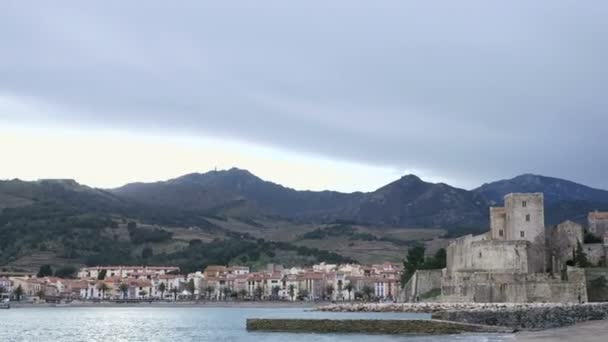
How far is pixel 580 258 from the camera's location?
54188mm

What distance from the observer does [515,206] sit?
187 feet

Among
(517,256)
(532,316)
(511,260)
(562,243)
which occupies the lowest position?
(532,316)

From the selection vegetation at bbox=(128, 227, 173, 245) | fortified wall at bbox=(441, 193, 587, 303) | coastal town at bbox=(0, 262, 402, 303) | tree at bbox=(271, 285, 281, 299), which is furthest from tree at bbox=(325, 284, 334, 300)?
vegetation at bbox=(128, 227, 173, 245)

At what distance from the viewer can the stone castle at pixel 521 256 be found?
53812mm

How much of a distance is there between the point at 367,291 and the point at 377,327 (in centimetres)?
6258

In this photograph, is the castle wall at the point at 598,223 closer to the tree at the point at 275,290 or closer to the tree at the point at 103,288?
the tree at the point at 275,290

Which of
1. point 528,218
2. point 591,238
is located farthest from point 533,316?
point 591,238

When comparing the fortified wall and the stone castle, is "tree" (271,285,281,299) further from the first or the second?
the fortified wall

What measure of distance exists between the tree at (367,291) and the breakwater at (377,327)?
58753mm

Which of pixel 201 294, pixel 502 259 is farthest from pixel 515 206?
pixel 201 294

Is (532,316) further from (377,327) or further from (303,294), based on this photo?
(303,294)

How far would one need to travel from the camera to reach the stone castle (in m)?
53.8

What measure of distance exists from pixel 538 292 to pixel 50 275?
85.0 metres

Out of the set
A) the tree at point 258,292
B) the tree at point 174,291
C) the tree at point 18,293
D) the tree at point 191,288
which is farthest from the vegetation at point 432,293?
the tree at point 18,293
